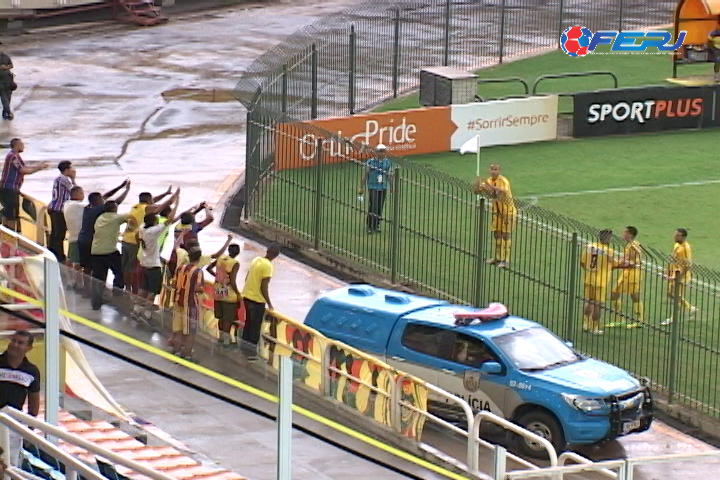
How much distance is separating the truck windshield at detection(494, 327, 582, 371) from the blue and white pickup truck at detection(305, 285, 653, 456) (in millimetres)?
12

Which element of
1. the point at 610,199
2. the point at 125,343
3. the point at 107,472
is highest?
the point at 125,343

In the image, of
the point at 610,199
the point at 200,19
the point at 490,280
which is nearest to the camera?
the point at 490,280

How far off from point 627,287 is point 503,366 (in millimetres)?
4543

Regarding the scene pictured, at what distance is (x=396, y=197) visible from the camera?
25250 mm

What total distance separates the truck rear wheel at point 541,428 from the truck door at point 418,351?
1238mm

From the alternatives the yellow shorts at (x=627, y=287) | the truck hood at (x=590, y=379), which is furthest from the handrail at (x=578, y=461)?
the yellow shorts at (x=627, y=287)

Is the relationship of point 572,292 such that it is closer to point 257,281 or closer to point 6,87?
point 257,281

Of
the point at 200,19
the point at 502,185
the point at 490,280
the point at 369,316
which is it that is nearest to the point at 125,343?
the point at 369,316

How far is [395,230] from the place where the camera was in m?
25.3

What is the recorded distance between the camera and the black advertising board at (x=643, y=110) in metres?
37.2

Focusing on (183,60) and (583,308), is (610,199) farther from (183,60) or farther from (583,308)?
(183,60)

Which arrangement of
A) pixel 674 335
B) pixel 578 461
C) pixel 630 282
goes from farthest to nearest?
pixel 630 282 < pixel 674 335 < pixel 578 461

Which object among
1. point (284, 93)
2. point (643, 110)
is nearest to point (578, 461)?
point (284, 93)

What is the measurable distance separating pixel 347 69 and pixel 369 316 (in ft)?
68.6
